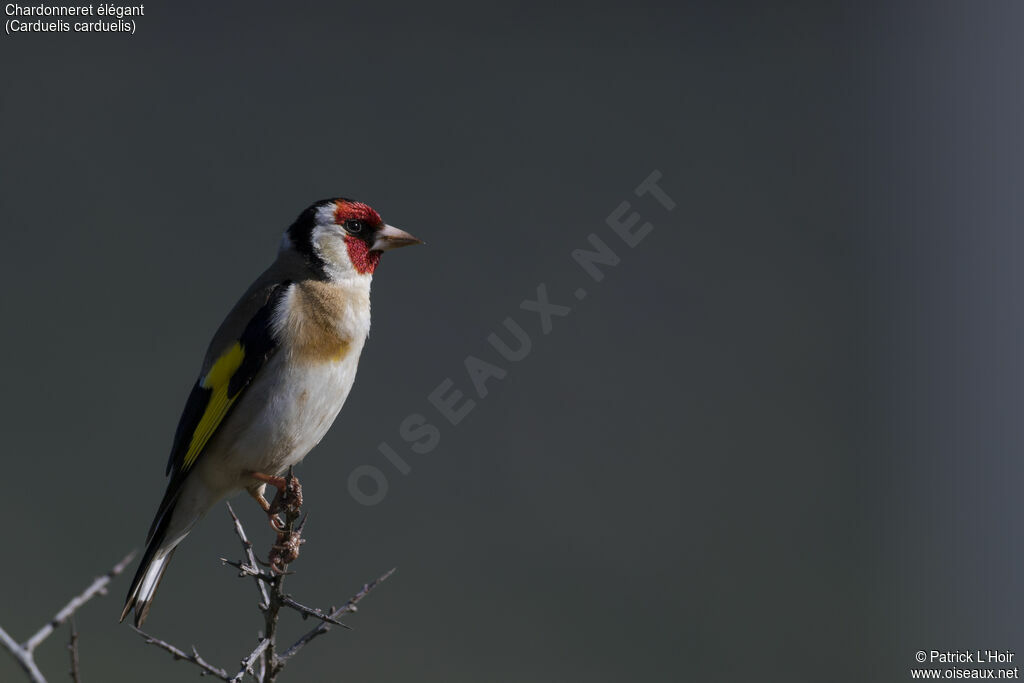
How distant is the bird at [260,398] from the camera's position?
3393mm

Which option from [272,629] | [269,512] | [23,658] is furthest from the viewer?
[269,512]

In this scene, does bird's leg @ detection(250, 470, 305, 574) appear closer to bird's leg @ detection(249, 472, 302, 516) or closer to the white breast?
bird's leg @ detection(249, 472, 302, 516)

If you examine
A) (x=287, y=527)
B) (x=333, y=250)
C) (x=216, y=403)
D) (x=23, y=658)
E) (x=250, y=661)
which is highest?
(x=333, y=250)

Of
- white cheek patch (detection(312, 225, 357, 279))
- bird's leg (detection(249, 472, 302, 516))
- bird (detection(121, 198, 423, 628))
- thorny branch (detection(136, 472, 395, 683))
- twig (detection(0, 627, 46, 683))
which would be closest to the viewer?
twig (detection(0, 627, 46, 683))

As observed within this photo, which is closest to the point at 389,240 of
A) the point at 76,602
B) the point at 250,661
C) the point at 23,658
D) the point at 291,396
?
the point at 291,396

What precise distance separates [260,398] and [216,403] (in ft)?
0.49

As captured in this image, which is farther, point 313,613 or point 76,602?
point 313,613

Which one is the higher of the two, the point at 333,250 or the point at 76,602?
the point at 333,250

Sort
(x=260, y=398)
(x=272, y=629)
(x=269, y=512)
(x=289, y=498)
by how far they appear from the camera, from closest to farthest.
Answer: (x=272, y=629) < (x=289, y=498) < (x=269, y=512) < (x=260, y=398)

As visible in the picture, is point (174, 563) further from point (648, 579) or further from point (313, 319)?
point (313, 319)

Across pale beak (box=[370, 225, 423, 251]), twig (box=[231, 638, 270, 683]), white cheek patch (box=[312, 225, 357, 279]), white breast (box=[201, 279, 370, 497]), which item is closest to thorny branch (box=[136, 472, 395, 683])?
twig (box=[231, 638, 270, 683])

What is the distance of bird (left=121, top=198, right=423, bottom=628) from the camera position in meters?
3.39

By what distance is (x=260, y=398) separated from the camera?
339 centimetres

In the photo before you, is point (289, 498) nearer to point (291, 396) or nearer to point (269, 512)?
point (269, 512)
